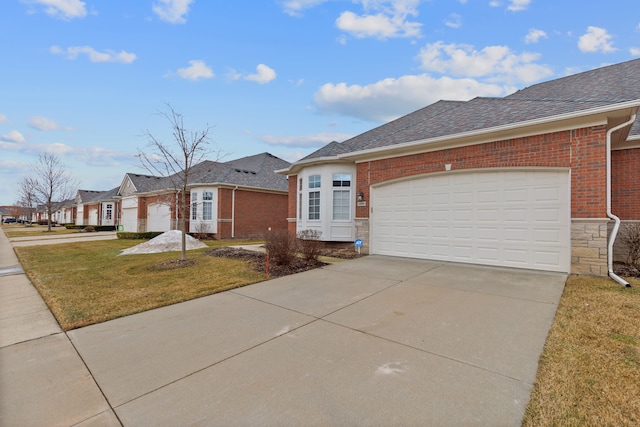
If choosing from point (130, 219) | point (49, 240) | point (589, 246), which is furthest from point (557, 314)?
point (130, 219)

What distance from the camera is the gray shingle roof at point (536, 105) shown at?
734 centimetres

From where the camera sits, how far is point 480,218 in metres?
7.99

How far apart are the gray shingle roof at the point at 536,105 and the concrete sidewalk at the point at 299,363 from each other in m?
4.57

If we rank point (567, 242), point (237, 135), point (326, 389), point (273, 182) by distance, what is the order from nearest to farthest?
point (326, 389) → point (567, 242) → point (237, 135) → point (273, 182)

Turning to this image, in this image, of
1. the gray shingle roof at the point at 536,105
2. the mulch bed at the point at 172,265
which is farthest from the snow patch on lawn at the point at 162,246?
the gray shingle roof at the point at 536,105

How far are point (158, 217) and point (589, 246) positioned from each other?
2680cm

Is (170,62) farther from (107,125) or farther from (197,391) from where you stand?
(197,391)

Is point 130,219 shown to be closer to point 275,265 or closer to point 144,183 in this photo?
point 144,183

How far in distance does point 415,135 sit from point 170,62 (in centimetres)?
978

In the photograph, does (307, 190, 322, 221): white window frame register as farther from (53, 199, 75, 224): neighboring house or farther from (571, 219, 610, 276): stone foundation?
(53, 199, 75, 224): neighboring house

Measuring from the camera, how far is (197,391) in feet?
8.68

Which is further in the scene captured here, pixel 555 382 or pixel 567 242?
pixel 567 242

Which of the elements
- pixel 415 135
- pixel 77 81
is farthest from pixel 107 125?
pixel 415 135

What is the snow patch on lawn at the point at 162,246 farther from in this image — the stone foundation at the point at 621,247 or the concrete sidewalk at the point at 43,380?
the stone foundation at the point at 621,247
